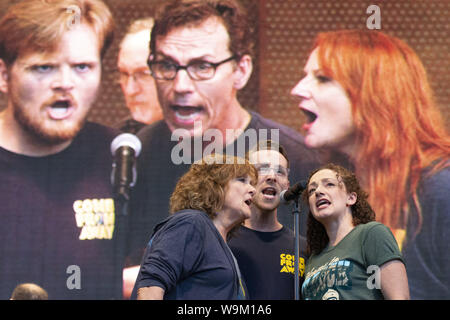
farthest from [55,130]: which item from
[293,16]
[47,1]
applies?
[293,16]

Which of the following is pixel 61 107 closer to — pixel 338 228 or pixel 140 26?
pixel 140 26

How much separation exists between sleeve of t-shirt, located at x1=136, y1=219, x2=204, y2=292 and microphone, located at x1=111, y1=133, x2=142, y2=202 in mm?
2059

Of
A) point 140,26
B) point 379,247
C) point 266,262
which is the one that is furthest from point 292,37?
point 379,247

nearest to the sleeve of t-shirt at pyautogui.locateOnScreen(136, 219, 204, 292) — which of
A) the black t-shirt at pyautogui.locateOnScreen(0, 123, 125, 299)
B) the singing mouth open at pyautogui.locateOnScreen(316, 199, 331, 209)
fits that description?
the singing mouth open at pyautogui.locateOnScreen(316, 199, 331, 209)

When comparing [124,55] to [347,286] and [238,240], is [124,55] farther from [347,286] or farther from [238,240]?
[347,286]

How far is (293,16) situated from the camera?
4.44 metres

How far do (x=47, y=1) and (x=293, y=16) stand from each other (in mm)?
1568

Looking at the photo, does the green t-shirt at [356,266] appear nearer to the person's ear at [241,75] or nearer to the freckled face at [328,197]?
the freckled face at [328,197]

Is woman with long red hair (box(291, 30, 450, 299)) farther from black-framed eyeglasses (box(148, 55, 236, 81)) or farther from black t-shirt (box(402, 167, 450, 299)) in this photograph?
black-framed eyeglasses (box(148, 55, 236, 81))

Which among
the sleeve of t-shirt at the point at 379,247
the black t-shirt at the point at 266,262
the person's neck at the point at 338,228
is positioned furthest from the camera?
the black t-shirt at the point at 266,262

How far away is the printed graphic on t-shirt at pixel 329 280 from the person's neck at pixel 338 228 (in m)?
0.12

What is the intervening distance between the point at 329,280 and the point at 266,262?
425mm

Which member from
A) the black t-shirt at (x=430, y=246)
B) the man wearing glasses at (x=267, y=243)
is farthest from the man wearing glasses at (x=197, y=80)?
the man wearing glasses at (x=267, y=243)

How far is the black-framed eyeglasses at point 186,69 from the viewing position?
434cm
